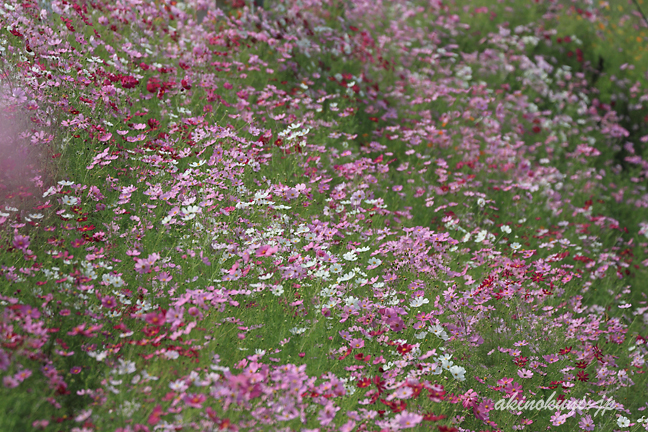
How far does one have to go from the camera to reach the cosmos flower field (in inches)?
109

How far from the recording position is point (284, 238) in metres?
3.98

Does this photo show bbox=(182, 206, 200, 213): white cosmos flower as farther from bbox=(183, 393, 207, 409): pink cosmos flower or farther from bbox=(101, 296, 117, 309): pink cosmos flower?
bbox=(183, 393, 207, 409): pink cosmos flower

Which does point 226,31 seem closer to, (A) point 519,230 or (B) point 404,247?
(B) point 404,247

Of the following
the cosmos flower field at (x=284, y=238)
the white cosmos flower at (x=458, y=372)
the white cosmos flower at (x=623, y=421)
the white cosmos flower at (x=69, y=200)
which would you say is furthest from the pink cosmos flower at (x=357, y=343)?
the white cosmos flower at (x=69, y=200)

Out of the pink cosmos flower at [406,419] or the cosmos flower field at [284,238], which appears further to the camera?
the cosmos flower field at [284,238]

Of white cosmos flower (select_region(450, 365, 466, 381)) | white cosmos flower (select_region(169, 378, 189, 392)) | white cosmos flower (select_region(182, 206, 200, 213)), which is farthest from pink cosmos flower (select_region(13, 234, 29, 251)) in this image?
white cosmos flower (select_region(450, 365, 466, 381))

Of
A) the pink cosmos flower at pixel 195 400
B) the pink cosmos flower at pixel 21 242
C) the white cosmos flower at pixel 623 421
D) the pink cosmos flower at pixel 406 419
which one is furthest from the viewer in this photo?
the white cosmos flower at pixel 623 421

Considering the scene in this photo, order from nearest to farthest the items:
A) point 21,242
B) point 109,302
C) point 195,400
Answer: point 195,400, point 109,302, point 21,242

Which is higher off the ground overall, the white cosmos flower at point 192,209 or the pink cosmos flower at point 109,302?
the white cosmos flower at point 192,209

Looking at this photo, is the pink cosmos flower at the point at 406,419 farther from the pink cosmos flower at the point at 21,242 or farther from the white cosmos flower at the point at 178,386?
the pink cosmos flower at the point at 21,242

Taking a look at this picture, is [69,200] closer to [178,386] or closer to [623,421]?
[178,386]

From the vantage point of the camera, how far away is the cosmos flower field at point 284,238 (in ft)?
9.09

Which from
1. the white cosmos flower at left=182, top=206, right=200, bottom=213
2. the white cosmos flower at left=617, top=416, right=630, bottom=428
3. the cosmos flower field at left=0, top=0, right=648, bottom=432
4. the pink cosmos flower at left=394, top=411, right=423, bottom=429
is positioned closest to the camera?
the pink cosmos flower at left=394, top=411, right=423, bottom=429

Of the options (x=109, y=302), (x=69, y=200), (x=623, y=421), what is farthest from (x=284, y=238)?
(x=623, y=421)
